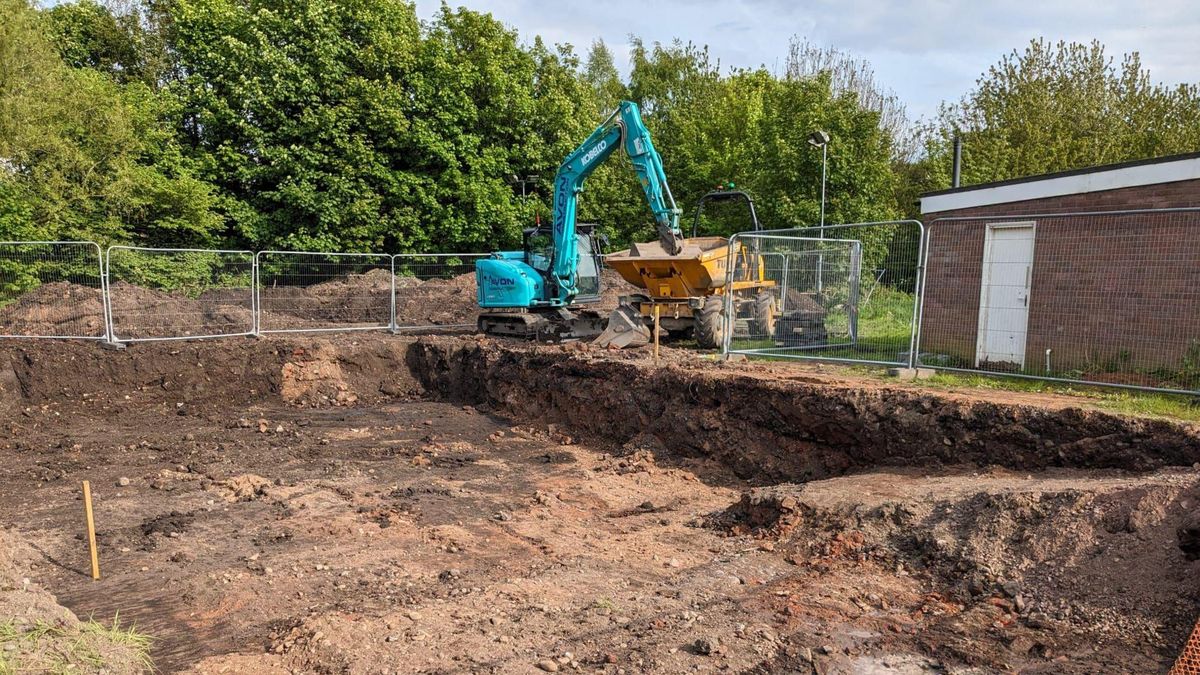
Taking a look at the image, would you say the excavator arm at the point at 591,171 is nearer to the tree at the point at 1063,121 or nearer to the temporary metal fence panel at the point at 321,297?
the temporary metal fence panel at the point at 321,297

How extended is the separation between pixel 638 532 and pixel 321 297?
12.3m

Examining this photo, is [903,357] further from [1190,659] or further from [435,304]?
[435,304]

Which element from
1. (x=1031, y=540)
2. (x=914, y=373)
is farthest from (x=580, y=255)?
(x=1031, y=540)

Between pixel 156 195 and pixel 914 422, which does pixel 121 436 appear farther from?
pixel 156 195

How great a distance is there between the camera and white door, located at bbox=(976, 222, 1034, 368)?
32.2 feet

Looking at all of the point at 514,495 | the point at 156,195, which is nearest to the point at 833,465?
the point at 514,495

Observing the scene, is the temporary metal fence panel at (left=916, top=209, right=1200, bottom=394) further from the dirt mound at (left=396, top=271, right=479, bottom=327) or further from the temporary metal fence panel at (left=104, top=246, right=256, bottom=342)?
the temporary metal fence panel at (left=104, top=246, right=256, bottom=342)

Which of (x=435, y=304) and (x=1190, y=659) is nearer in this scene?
(x=1190, y=659)

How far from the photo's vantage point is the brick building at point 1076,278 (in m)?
8.73

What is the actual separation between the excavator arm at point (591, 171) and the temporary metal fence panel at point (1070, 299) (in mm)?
4184

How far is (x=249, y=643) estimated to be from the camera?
467 centimetres

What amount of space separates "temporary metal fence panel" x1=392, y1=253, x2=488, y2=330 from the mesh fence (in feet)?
47.1

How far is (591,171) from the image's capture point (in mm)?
14094

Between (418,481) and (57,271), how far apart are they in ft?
31.8
